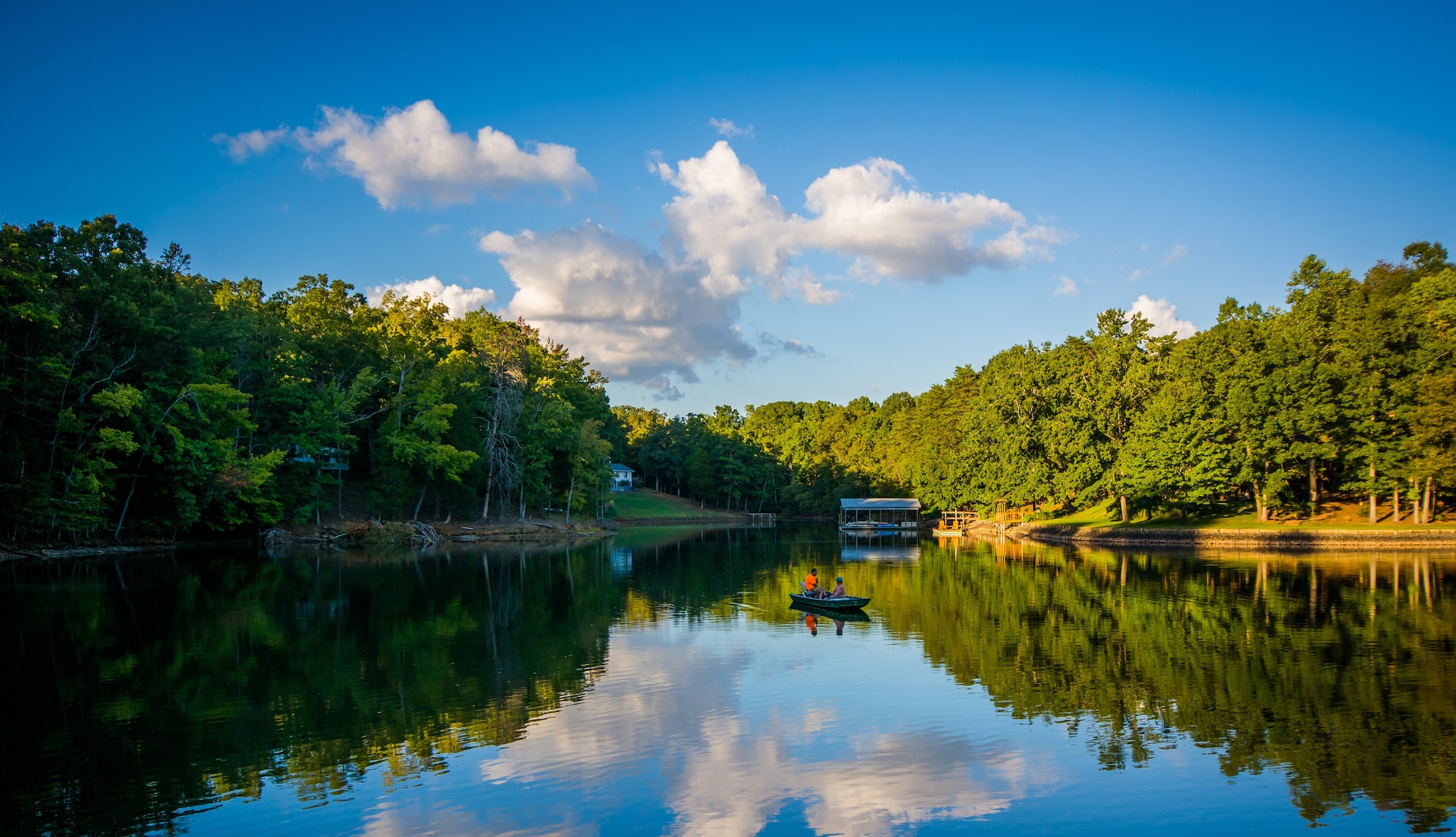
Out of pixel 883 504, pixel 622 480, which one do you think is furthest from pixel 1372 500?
pixel 622 480

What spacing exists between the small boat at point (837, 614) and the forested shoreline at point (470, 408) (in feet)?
104

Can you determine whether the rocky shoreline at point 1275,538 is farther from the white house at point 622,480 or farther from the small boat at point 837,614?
the white house at point 622,480

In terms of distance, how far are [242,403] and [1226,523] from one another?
57774mm

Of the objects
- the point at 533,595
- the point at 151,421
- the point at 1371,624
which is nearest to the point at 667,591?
the point at 533,595

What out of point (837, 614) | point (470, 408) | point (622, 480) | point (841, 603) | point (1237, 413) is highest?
point (470, 408)

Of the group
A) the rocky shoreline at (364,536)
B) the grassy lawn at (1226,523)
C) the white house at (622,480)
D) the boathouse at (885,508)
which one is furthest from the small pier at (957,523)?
the white house at (622,480)

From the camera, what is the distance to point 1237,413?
1921 inches

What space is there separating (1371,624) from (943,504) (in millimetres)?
58661

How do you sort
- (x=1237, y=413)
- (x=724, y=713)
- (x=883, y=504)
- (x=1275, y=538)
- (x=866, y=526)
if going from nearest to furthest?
(x=724, y=713), (x=1275, y=538), (x=1237, y=413), (x=866, y=526), (x=883, y=504)

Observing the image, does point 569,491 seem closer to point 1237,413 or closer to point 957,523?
point 957,523

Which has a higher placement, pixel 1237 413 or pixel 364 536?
pixel 1237 413

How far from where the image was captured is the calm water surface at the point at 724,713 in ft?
32.9

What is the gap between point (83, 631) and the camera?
68.1 feet

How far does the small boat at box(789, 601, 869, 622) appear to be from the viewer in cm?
2475
